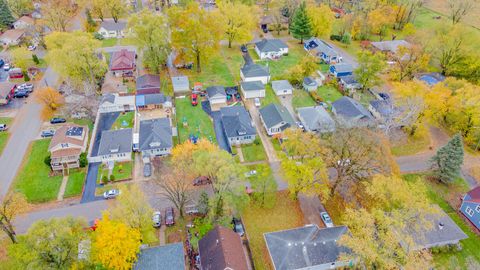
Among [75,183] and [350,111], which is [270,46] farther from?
[75,183]

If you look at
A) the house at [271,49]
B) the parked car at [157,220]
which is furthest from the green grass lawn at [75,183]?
the house at [271,49]

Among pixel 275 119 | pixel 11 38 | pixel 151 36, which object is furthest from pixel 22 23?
pixel 275 119

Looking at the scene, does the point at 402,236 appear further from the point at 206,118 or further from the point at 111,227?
the point at 206,118

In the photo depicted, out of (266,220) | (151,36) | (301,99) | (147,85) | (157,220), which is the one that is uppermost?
(151,36)

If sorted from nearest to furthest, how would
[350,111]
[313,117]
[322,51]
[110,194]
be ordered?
[110,194], [313,117], [350,111], [322,51]

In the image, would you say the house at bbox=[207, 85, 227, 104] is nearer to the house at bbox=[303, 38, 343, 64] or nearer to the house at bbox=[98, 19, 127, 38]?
the house at bbox=[303, 38, 343, 64]

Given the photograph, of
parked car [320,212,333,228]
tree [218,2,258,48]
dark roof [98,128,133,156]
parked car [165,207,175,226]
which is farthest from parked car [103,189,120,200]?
tree [218,2,258,48]
